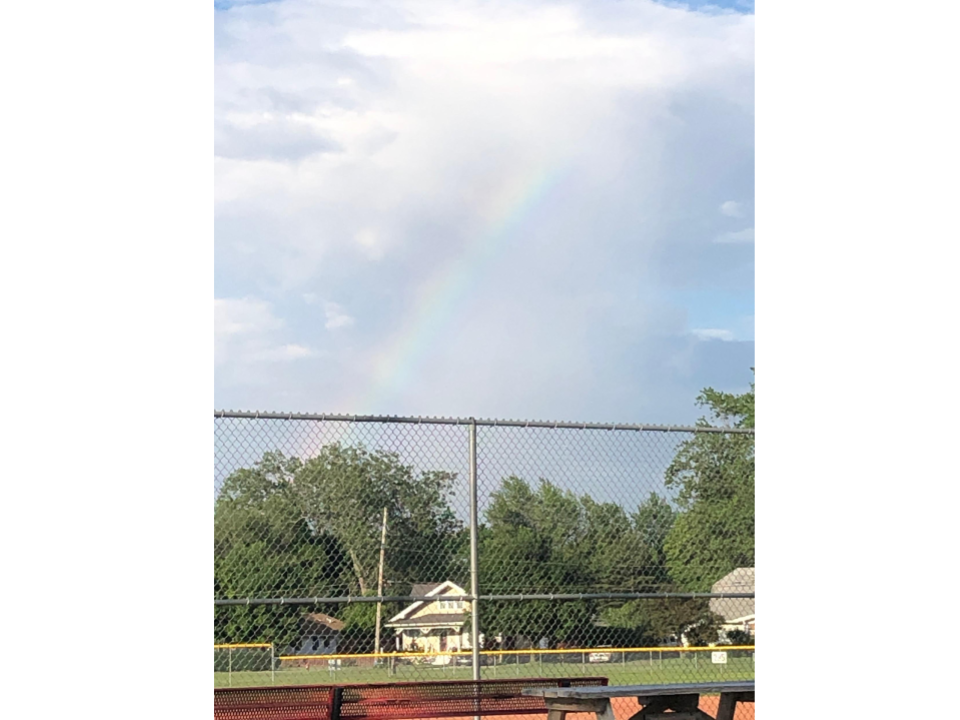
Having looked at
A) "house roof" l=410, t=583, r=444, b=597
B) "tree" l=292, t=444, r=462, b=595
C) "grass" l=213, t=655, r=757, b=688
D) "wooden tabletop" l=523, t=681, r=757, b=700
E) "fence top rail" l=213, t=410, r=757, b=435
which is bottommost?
"grass" l=213, t=655, r=757, b=688

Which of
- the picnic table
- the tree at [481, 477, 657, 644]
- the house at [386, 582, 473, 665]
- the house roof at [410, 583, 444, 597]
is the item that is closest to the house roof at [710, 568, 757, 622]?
the tree at [481, 477, 657, 644]

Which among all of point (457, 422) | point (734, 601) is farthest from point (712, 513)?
point (457, 422)

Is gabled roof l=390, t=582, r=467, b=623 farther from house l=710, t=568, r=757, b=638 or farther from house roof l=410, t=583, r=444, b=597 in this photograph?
house l=710, t=568, r=757, b=638

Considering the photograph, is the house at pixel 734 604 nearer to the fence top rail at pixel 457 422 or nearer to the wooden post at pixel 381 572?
the fence top rail at pixel 457 422

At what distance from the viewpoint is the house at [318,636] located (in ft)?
21.0

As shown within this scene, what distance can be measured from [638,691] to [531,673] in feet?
6.55

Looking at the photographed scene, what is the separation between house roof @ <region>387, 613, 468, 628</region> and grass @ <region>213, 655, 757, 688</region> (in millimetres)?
284

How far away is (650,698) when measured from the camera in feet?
17.9

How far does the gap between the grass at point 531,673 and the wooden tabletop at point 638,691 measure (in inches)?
55.2

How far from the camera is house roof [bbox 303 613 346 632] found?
Result: 638 cm

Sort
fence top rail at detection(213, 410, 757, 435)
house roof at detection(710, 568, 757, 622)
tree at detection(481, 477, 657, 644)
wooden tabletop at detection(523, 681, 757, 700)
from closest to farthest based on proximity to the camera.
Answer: wooden tabletop at detection(523, 681, 757, 700) → fence top rail at detection(213, 410, 757, 435) → tree at detection(481, 477, 657, 644) → house roof at detection(710, 568, 757, 622)
